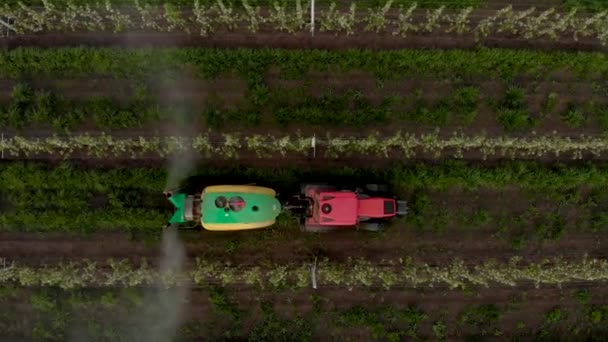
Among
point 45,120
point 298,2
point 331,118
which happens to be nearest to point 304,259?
point 331,118

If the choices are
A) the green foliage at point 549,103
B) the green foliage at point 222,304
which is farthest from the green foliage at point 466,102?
the green foliage at point 222,304

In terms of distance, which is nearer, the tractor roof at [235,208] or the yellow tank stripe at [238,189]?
the tractor roof at [235,208]

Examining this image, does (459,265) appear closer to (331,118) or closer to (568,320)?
(568,320)

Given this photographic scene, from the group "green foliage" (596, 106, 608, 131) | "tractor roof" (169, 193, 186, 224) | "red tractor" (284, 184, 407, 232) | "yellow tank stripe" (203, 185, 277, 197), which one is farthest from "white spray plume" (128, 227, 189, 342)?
"green foliage" (596, 106, 608, 131)

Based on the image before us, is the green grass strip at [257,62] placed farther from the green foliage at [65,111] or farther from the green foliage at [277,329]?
the green foliage at [277,329]

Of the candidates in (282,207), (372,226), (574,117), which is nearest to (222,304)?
(282,207)

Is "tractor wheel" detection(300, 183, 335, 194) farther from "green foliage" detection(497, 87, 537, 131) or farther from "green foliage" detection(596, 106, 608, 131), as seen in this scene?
"green foliage" detection(596, 106, 608, 131)

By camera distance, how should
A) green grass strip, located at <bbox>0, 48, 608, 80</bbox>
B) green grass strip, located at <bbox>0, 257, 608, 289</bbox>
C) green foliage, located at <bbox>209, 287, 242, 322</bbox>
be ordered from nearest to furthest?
green grass strip, located at <bbox>0, 257, 608, 289</bbox>
green foliage, located at <bbox>209, 287, 242, 322</bbox>
green grass strip, located at <bbox>0, 48, 608, 80</bbox>
